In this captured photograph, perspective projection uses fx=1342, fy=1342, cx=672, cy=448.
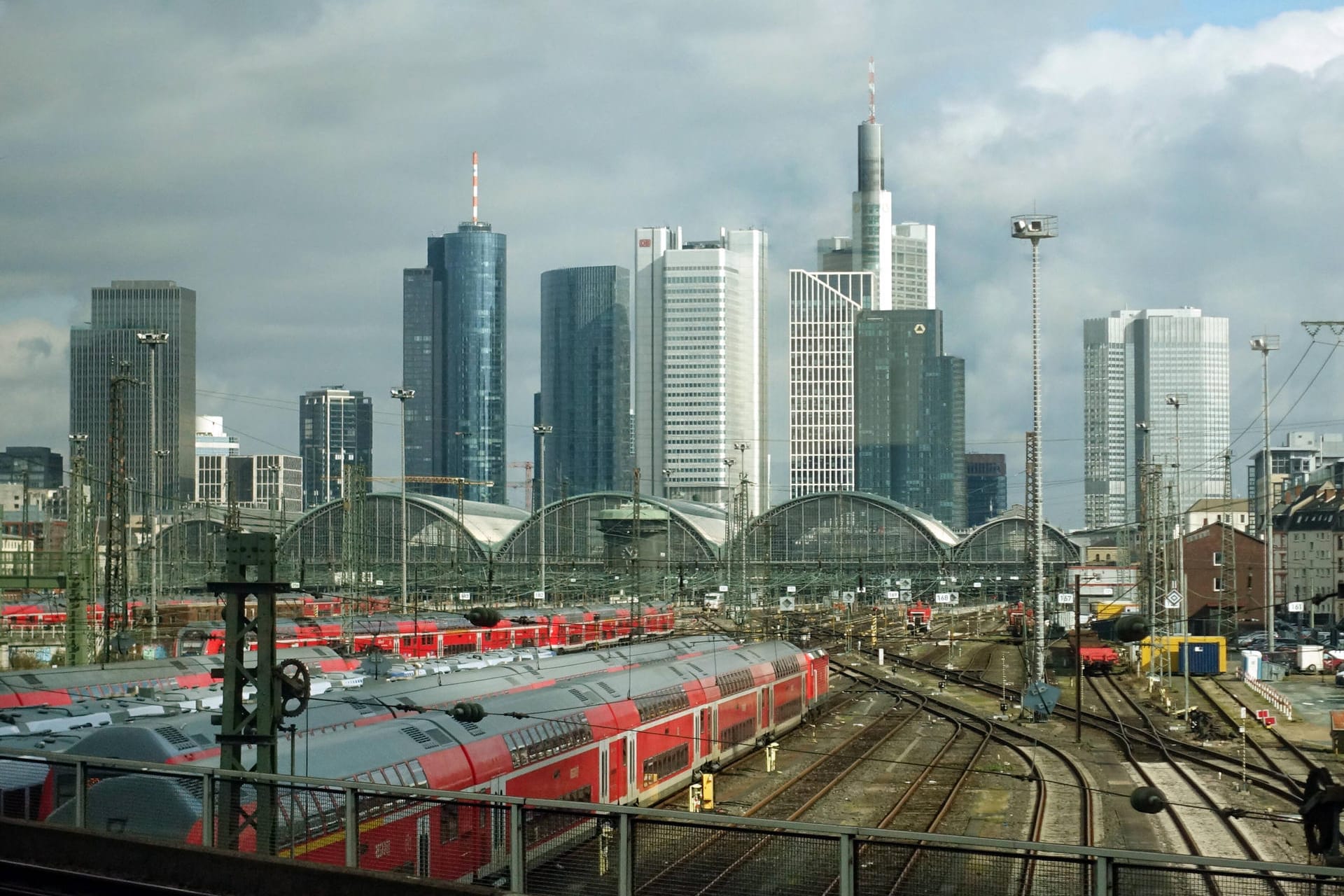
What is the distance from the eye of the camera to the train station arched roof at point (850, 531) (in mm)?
112875

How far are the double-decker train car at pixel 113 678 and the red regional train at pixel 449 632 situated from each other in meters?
3.16

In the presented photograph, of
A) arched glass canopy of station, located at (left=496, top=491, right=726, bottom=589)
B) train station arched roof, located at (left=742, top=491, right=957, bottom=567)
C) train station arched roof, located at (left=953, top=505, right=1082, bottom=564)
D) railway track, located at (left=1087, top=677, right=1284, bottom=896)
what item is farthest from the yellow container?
train station arched roof, located at (left=742, top=491, right=957, bottom=567)

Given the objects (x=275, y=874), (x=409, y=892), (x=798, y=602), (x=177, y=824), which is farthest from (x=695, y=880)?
(x=798, y=602)

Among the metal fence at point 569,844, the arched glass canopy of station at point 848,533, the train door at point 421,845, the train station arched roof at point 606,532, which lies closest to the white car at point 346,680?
the metal fence at point 569,844

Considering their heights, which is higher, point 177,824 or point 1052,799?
point 177,824

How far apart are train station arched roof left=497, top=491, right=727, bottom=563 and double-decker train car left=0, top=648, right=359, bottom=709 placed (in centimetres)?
6823

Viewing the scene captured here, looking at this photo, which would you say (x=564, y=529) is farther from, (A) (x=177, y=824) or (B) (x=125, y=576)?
(A) (x=177, y=824)

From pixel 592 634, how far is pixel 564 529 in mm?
51410

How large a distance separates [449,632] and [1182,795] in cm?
3533

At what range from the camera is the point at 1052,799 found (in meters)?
29.7

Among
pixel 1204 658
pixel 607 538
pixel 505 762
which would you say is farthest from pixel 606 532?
pixel 505 762

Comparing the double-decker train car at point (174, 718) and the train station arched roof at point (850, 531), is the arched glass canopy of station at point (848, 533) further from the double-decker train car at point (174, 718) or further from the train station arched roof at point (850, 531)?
the double-decker train car at point (174, 718)

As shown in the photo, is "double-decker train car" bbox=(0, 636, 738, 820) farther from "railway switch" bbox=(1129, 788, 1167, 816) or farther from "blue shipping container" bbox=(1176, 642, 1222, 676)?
"blue shipping container" bbox=(1176, 642, 1222, 676)

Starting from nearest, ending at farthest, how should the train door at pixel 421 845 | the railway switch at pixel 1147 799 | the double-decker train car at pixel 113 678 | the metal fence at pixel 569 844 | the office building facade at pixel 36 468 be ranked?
the metal fence at pixel 569 844 < the train door at pixel 421 845 < the railway switch at pixel 1147 799 < the double-decker train car at pixel 113 678 < the office building facade at pixel 36 468
